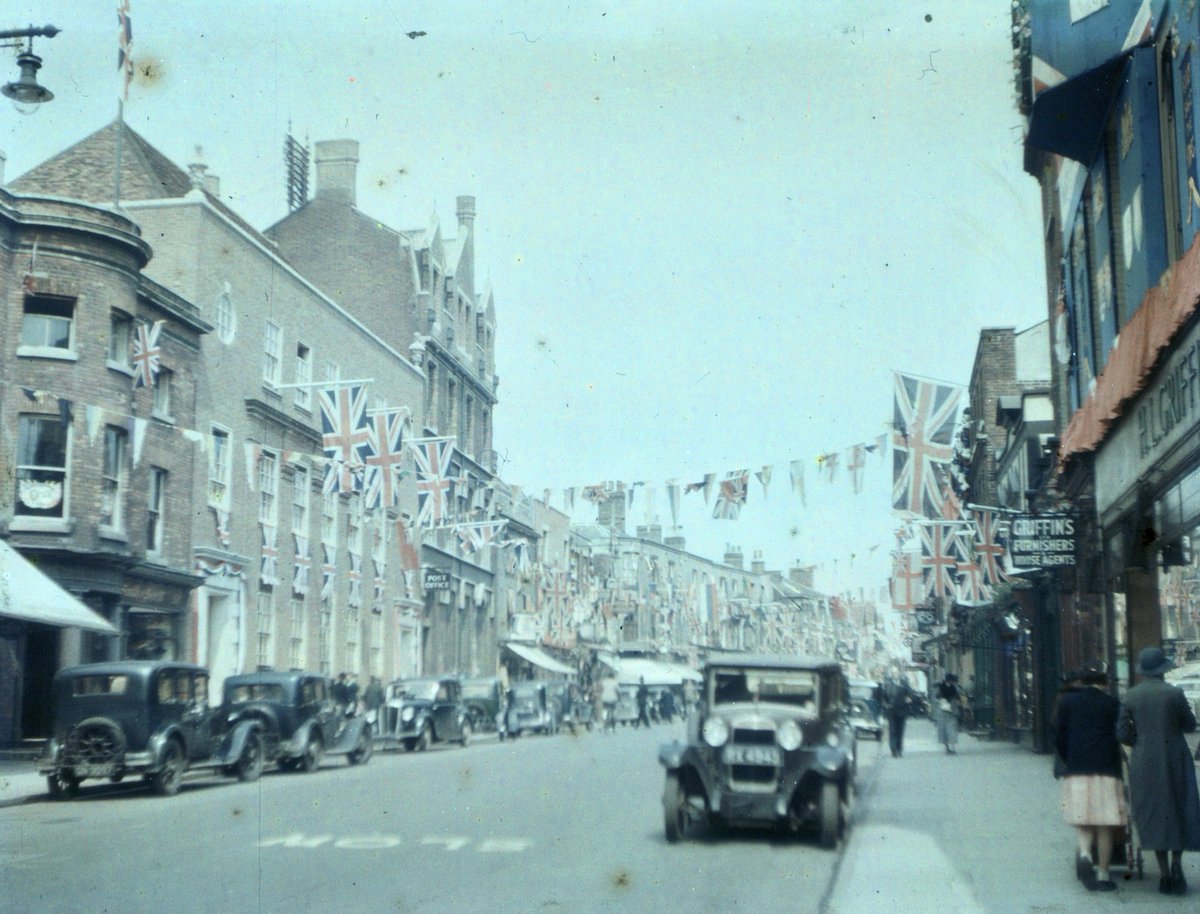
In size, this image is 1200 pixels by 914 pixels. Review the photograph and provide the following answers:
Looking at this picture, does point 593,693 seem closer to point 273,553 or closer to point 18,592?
point 273,553

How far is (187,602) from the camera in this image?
3058 centimetres

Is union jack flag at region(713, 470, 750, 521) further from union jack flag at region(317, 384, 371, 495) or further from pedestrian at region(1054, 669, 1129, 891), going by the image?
pedestrian at region(1054, 669, 1129, 891)

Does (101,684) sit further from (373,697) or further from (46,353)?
(373,697)

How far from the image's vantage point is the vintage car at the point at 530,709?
132 feet

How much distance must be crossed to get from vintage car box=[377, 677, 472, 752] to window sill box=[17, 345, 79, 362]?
10527 mm

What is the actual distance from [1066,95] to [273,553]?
71.2ft

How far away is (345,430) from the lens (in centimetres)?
2712

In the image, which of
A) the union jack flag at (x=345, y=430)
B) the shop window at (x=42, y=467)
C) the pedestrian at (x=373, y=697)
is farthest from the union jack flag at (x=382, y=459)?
the pedestrian at (x=373, y=697)

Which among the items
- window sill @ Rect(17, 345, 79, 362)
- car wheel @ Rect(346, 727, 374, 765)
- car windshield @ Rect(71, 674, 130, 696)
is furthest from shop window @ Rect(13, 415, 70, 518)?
car windshield @ Rect(71, 674, 130, 696)

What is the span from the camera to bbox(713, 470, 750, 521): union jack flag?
26.0 meters

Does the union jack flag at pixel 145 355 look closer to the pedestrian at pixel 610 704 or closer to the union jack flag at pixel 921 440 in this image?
the union jack flag at pixel 921 440

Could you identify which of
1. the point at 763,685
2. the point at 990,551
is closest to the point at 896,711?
the point at 990,551

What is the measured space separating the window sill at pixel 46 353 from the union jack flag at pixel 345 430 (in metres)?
4.73

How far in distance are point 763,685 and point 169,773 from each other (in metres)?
9.05
